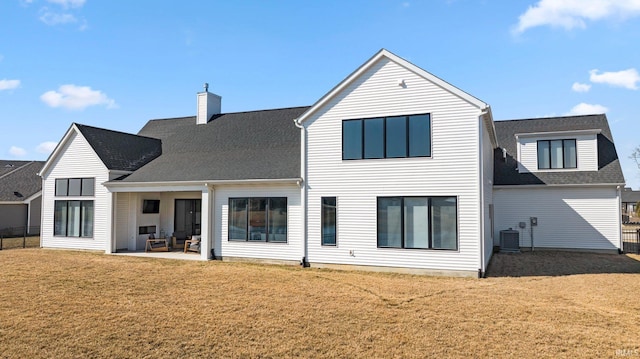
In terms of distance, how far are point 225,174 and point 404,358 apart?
436 inches

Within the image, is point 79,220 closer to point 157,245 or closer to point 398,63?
point 157,245

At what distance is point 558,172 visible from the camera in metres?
18.5

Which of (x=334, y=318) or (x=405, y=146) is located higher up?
(x=405, y=146)

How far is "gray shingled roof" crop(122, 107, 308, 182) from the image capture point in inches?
607

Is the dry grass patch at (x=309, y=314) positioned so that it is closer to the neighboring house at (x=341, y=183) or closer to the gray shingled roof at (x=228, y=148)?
the neighboring house at (x=341, y=183)

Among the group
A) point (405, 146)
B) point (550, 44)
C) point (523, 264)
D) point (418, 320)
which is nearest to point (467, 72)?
point (550, 44)

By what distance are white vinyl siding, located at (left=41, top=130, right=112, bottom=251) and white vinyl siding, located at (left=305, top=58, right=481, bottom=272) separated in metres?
9.43

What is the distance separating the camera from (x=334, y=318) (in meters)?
7.54

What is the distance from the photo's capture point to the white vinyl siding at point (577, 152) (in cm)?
1812

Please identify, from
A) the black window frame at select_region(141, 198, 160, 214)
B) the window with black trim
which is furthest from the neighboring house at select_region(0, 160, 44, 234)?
the black window frame at select_region(141, 198, 160, 214)

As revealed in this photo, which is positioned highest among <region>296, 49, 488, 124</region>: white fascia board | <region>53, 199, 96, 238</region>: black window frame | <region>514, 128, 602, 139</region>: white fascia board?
<region>296, 49, 488, 124</region>: white fascia board

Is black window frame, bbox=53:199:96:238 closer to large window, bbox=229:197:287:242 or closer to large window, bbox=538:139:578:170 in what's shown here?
large window, bbox=229:197:287:242

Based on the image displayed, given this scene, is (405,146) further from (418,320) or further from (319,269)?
(418,320)

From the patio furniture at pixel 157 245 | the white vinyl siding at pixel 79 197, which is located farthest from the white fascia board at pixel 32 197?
the patio furniture at pixel 157 245
